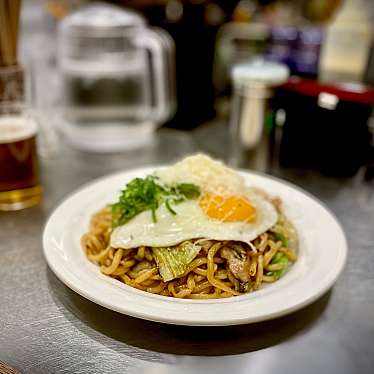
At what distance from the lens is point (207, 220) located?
1.04 m

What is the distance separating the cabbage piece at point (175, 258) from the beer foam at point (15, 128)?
24.3 inches

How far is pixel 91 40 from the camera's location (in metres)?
1.82

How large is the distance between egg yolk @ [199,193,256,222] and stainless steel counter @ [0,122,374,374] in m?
0.24

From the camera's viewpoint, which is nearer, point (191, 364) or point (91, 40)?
point (191, 364)

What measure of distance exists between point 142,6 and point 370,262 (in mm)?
2182

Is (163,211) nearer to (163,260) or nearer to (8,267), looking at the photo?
(163,260)

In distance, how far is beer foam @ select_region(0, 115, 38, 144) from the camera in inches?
53.4

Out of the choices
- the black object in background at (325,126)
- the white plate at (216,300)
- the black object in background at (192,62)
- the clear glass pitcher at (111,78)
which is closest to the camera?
the white plate at (216,300)

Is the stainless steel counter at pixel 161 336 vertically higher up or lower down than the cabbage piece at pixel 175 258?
lower down

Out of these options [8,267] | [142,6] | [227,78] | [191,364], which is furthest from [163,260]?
[142,6]

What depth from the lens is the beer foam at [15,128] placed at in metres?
1.36

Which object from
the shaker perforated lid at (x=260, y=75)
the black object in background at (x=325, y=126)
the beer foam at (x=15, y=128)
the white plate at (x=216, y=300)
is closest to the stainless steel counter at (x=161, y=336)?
the white plate at (x=216, y=300)

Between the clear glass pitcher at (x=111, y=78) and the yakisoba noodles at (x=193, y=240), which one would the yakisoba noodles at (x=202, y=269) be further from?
the clear glass pitcher at (x=111, y=78)

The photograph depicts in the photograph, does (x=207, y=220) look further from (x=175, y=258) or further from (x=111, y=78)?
(x=111, y=78)
